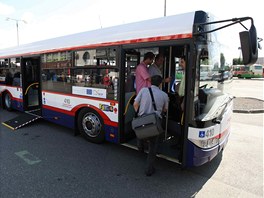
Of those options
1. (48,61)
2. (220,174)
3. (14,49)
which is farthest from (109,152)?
(14,49)

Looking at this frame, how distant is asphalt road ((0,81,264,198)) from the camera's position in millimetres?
3125

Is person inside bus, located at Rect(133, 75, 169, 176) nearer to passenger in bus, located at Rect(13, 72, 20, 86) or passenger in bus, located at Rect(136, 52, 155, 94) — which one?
passenger in bus, located at Rect(136, 52, 155, 94)

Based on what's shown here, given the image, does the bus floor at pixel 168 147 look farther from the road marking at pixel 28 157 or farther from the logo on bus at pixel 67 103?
the logo on bus at pixel 67 103

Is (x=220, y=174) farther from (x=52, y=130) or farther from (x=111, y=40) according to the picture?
(x=52, y=130)

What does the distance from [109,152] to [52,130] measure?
2.35 meters

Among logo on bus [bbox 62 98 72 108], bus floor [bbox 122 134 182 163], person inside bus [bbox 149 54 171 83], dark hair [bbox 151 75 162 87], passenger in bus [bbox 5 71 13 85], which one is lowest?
bus floor [bbox 122 134 182 163]

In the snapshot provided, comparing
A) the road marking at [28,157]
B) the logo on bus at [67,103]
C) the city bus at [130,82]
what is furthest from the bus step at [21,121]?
the road marking at [28,157]

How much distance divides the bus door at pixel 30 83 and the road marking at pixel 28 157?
312cm

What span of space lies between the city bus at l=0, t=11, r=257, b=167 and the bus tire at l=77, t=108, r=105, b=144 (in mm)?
23

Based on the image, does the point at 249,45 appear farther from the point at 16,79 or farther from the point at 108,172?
the point at 16,79

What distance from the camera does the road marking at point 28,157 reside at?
4.00 m

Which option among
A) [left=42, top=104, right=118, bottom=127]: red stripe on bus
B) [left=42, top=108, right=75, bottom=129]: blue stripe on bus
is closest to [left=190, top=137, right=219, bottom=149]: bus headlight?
[left=42, top=104, right=118, bottom=127]: red stripe on bus

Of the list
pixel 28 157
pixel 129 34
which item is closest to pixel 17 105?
pixel 28 157

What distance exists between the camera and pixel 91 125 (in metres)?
4.93
